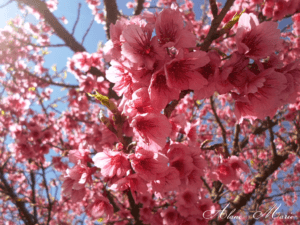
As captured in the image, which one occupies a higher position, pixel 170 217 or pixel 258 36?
pixel 258 36

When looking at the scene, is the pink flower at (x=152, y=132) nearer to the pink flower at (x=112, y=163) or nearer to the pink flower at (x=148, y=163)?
the pink flower at (x=148, y=163)

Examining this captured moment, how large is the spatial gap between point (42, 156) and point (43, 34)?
6.20 metres

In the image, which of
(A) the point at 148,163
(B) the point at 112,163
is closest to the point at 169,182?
(A) the point at 148,163

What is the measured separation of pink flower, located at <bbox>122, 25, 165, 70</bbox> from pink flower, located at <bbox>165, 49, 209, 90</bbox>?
0.36 ft

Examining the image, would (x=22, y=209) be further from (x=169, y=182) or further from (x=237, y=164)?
(x=237, y=164)

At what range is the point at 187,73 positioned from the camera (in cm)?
107

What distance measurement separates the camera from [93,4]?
275 inches

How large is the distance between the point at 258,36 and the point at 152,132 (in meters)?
0.88

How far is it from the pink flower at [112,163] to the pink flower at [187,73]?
2.12ft

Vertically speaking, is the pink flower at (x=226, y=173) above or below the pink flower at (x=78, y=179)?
below

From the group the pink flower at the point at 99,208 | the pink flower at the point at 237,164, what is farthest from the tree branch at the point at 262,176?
the pink flower at the point at 99,208

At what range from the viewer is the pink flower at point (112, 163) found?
130cm

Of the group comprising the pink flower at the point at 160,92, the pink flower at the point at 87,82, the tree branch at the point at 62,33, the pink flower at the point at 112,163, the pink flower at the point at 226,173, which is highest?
the tree branch at the point at 62,33

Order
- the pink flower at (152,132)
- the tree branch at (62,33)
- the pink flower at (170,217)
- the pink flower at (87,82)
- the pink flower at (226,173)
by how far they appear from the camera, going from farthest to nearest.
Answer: the tree branch at (62,33)
the pink flower at (87,82)
the pink flower at (170,217)
the pink flower at (226,173)
the pink flower at (152,132)
